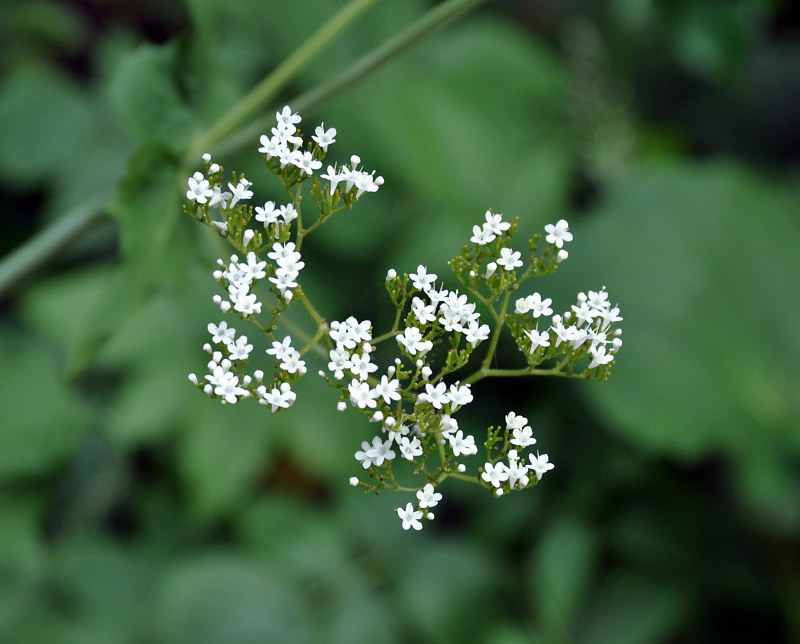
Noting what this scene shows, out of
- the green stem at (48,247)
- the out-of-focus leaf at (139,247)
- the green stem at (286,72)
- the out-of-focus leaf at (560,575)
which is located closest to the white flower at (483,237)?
the green stem at (286,72)

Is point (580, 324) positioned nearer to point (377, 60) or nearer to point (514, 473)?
point (514, 473)

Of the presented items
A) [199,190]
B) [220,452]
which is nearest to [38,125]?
→ [220,452]

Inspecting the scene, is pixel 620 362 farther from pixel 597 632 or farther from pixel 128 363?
pixel 128 363

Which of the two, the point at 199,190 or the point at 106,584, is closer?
the point at 199,190

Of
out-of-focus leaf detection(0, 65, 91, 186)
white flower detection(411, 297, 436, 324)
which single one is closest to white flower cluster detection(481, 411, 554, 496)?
white flower detection(411, 297, 436, 324)

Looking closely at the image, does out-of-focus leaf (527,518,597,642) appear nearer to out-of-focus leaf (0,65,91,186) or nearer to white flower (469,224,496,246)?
white flower (469,224,496,246)

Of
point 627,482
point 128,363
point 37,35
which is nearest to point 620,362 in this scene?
point 627,482
